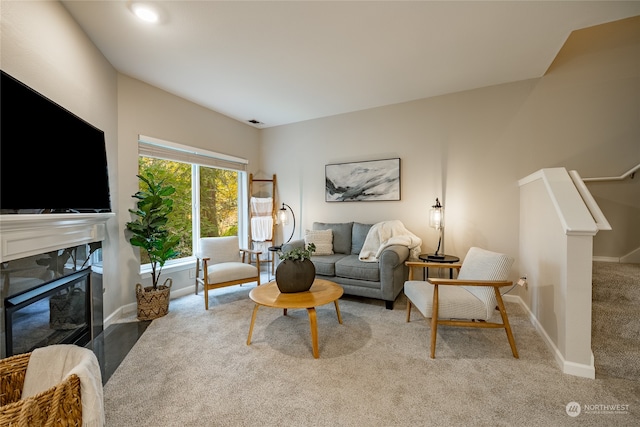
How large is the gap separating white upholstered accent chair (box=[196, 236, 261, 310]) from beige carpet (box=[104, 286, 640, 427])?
583 mm

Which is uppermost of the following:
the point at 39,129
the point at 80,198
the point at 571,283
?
the point at 39,129

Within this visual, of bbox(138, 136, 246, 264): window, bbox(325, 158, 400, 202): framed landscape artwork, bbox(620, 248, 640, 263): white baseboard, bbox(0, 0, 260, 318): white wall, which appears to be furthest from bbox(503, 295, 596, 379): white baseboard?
bbox(138, 136, 246, 264): window

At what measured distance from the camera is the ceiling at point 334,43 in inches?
79.7

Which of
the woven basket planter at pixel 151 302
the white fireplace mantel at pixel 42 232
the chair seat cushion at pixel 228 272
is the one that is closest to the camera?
the white fireplace mantel at pixel 42 232

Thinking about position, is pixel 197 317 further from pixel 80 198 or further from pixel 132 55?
pixel 132 55

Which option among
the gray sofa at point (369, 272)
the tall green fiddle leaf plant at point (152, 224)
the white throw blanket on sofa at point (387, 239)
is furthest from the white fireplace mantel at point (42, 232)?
the white throw blanket on sofa at point (387, 239)

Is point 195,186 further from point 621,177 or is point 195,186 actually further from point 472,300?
point 621,177

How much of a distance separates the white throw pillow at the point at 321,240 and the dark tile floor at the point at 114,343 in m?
2.19

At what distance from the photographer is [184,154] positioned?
367cm

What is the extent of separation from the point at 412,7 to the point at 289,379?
290 cm

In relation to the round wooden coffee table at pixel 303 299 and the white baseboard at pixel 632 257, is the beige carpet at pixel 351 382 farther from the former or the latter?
the white baseboard at pixel 632 257

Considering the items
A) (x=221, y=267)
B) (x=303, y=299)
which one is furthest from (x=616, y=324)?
(x=221, y=267)

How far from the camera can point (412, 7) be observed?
2.01 metres

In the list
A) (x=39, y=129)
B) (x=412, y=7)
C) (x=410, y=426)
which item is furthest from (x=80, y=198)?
(x=412, y=7)
